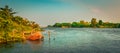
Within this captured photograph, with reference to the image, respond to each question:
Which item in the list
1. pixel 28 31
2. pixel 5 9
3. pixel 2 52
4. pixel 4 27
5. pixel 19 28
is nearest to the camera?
pixel 2 52

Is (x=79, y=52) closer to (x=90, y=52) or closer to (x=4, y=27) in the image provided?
(x=90, y=52)

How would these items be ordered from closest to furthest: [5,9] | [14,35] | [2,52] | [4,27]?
[2,52], [4,27], [14,35], [5,9]

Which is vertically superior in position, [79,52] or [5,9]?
[5,9]

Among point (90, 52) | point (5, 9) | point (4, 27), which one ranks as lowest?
point (90, 52)

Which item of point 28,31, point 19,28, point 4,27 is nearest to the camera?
point 4,27

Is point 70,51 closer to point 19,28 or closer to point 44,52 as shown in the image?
point 44,52

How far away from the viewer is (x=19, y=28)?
341ft

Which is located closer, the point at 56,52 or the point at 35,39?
the point at 56,52

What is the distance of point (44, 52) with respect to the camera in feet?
213

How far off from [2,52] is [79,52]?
19648 millimetres

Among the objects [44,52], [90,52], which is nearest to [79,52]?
[90,52]

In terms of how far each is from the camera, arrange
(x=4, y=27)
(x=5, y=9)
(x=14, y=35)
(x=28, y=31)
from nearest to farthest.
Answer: (x=4, y=27), (x=14, y=35), (x=5, y=9), (x=28, y=31)

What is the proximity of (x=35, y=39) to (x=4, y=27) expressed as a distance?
14492 millimetres

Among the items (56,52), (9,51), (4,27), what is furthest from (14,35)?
(56,52)
